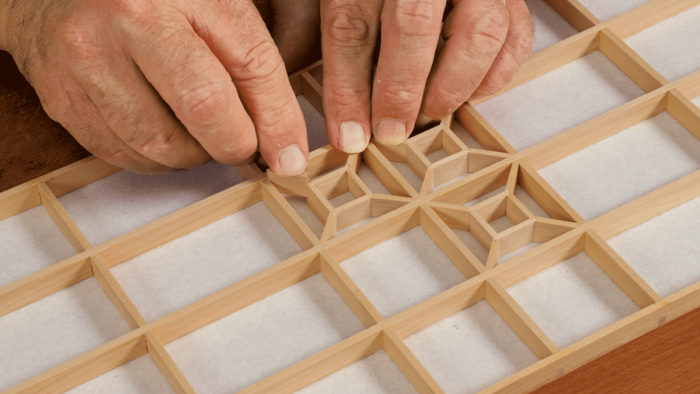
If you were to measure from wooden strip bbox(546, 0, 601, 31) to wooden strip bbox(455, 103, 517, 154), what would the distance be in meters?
0.34

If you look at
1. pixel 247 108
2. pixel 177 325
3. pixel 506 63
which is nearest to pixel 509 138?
pixel 506 63

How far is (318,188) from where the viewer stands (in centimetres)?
124

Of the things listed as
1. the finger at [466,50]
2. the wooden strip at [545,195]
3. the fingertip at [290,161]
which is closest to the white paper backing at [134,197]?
the fingertip at [290,161]

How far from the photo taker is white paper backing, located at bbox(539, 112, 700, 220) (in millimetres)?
1240

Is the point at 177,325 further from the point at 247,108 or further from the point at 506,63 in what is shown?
the point at 506,63

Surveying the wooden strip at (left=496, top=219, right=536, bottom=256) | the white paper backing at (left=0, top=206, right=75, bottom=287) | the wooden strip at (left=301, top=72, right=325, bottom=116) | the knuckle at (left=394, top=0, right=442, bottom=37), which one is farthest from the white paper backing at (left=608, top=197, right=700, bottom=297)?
the white paper backing at (left=0, top=206, right=75, bottom=287)

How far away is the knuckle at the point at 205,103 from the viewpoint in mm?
1109

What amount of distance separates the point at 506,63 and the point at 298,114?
387mm

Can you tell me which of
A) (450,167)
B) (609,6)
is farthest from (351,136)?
(609,6)

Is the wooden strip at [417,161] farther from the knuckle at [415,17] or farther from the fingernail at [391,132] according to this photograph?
the knuckle at [415,17]

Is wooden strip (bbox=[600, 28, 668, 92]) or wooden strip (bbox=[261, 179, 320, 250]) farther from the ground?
wooden strip (bbox=[600, 28, 668, 92])

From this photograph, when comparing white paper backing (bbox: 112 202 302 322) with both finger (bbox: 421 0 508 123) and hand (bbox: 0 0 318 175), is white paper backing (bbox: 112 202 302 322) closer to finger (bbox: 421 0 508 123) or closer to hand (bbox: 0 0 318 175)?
hand (bbox: 0 0 318 175)

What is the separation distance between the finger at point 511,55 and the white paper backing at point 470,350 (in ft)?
1.38

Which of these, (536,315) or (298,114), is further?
(298,114)
